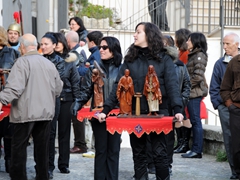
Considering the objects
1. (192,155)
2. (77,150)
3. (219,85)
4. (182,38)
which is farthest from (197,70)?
(77,150)

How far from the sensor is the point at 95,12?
16719mm

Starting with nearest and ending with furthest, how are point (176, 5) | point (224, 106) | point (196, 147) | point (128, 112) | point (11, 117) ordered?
point (128, 112), point (11, 117), point (224, 106), point (196, 147), point (176, 5)

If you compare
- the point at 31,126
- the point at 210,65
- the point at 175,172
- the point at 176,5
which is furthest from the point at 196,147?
the point at 176,5

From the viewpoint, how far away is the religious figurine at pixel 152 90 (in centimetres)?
741

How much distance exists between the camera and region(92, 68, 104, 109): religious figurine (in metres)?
8.30

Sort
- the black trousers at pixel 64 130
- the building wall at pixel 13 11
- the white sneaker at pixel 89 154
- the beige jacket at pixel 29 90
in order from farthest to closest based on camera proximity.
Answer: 1. the building wall at pixel 13 11
2. the white sneaker at pixel 89 154
3. the black trousers at pixel 64 130
4. the beige jacket at pixel 29 90

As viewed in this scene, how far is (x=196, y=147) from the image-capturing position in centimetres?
1138

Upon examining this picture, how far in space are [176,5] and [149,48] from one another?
402 inches

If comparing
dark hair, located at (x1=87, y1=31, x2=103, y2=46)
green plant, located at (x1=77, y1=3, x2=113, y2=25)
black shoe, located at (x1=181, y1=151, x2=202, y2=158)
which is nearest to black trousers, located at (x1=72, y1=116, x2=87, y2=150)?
dark hair, located at (x1=87, y1=31, x2=103, y2=46)

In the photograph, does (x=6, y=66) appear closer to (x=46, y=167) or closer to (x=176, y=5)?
(x=46, y=167)

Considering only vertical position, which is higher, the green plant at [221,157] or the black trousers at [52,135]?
the black trousers at [52,135]

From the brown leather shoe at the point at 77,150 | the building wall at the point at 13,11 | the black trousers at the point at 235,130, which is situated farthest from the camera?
the building wall at the point at 13,11

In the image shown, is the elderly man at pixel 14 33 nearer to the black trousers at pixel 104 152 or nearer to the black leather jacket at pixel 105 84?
the black leather jacket at pixel 105 84

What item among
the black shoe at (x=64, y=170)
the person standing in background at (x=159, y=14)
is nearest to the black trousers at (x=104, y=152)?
the black shoe at (x=64, y=170)
